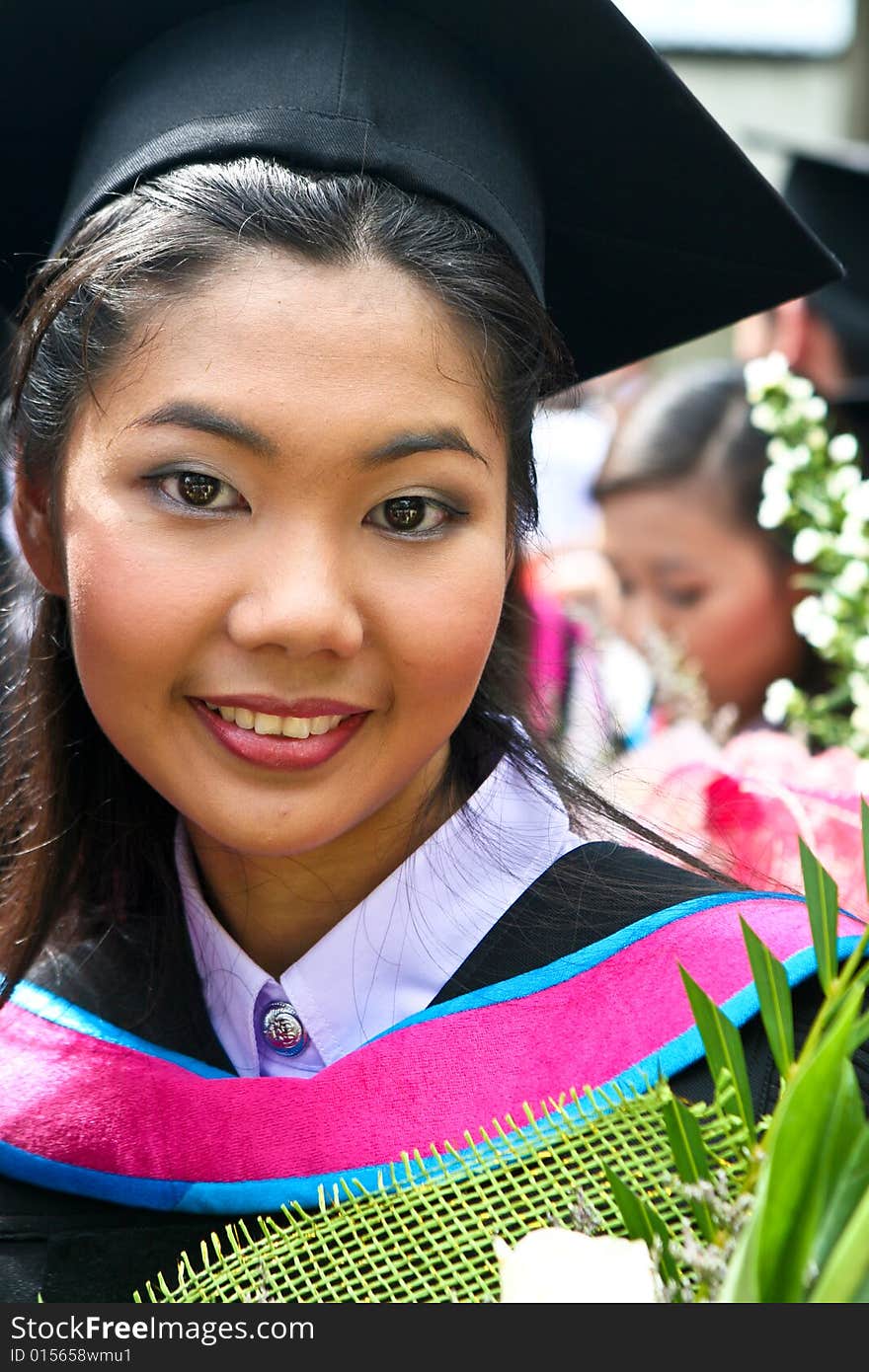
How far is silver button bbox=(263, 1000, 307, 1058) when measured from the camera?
2.07 metres

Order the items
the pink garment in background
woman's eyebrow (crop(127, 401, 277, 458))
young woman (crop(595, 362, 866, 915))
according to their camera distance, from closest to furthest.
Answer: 1. woman's eyebrow (crop(127, 401, 277, 458))
2. the pink garment in background
3. young woman (crop(595, 362, 866, 915))

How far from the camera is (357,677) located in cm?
179

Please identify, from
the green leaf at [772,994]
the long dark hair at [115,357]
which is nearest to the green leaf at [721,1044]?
the green leaf at [772,994]

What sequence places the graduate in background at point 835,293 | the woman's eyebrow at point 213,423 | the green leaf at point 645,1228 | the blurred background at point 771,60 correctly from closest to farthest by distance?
the green leaf at point 645,1228, the woman's eyebrow at point 213,423, the graduate in background at point 835,293, the blurred background at point 771,60

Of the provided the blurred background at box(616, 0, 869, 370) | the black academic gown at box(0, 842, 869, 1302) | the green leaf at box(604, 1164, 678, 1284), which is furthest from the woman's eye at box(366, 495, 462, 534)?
the blurred background at box(616, 0, 869, 370)

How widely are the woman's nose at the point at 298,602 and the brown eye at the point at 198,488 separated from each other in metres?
0.09

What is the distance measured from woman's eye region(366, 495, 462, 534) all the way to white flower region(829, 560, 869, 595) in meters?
2.07

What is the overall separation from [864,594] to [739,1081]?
2.66 m

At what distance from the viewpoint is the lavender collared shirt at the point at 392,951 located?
2049 mm

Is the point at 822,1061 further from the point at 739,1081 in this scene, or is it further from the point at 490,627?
the point at 490,627

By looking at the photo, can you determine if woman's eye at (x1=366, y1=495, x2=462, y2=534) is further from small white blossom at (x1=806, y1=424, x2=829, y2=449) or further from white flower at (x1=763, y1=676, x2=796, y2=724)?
small white blossom at (x1=806, y1=424, x2=829, y2=449)

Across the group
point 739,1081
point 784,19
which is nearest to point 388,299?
point 739,1081

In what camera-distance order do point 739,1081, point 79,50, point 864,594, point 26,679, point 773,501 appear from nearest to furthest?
1. point 739,1081
2. point 79,50
3. point 26,679
4. point 864,594
5. point 773,501

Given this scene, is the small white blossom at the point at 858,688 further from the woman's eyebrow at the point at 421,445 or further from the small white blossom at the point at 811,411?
the woman's eyebrow at the point at 421,445
